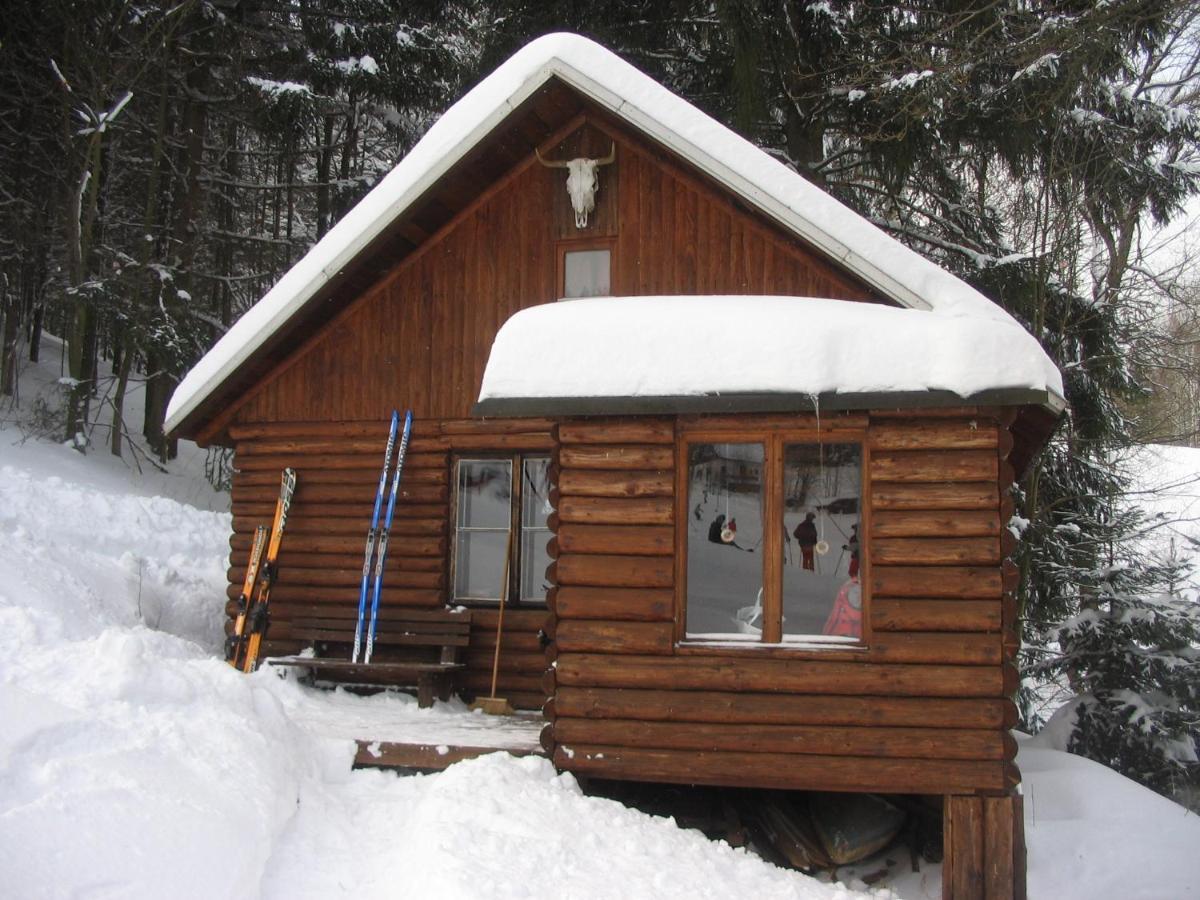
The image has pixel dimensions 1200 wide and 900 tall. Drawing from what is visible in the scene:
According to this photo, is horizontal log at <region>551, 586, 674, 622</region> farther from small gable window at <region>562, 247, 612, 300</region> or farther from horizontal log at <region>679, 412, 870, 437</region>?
small gable window at <region>562, 247, 612, 300</region>

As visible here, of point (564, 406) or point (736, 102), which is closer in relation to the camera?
point (564, 406)

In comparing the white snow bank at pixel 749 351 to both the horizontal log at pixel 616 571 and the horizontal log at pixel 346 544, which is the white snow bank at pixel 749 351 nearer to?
the horizontal log at pixel 616 571

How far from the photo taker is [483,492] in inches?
410

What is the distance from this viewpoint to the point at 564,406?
7094 mm

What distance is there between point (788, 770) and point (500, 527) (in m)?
4.26

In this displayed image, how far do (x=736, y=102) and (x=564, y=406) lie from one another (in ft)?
28.6

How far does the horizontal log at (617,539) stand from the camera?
7.11 metres

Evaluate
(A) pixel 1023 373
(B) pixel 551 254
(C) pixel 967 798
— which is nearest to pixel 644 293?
(B) pixel 551 254

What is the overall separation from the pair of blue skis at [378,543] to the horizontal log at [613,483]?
3.26m

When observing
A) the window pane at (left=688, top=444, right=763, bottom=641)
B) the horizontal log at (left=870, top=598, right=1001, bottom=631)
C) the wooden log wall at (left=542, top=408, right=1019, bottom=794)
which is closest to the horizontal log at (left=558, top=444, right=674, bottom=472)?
the wooden log wall at (left=542, top=408, right=1019, bottom=794)

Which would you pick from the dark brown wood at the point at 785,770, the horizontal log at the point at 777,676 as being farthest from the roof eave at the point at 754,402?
the dark brown wood at the point at 785,770

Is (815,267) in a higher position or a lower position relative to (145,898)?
higher

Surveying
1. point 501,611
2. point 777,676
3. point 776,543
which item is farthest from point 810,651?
point 501,611

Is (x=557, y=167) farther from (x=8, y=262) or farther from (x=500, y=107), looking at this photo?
(x=8, y=262)
